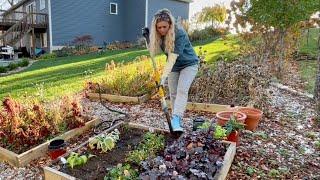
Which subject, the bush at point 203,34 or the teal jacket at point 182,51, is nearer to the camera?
the teal jacket at point 182,51

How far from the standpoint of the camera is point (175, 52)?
11.0 feet

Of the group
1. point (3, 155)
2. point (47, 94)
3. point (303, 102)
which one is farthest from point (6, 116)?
point (303, 102)

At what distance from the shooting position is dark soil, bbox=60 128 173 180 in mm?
2693

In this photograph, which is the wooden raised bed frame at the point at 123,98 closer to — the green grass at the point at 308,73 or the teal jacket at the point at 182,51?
the teal jacket at the point at 182,51

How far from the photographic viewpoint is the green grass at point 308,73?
22.4 ft

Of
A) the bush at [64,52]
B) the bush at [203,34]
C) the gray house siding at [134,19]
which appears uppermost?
the gray house siding at [134,19]

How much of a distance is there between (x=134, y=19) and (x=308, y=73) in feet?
49.5

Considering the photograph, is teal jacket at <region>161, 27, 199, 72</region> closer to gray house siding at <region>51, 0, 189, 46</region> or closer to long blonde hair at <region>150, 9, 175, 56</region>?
long blonde hair at <region>150, 9, 175, 56</region>

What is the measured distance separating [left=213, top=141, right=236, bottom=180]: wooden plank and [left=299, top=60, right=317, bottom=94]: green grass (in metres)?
4.12

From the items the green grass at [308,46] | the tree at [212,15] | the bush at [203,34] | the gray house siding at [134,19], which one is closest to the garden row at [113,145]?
the green grass at [308,46]

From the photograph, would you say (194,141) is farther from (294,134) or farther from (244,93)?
(244,93)

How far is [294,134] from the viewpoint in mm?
4000

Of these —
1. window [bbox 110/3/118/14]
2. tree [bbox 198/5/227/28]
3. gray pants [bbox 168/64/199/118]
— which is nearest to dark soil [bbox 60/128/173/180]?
gray pants [bbox 168/64/199/118]

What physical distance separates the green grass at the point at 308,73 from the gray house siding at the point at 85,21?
13.7m
